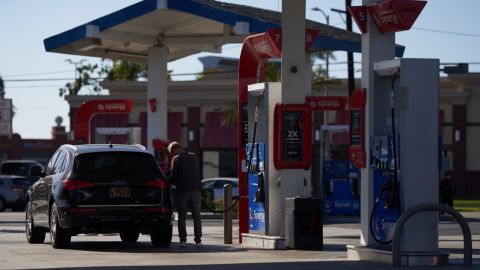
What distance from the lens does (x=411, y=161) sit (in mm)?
15391

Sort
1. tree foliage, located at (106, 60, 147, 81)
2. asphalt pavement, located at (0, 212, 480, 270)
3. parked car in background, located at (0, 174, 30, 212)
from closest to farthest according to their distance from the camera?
1. asphalt pavement, located at (0, 212, 480, 270)
2. parked car in background, located at (0, 174, 30, 212)
3. tree foliage, located at (106, 60, 147, 81)

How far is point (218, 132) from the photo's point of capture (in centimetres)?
6306

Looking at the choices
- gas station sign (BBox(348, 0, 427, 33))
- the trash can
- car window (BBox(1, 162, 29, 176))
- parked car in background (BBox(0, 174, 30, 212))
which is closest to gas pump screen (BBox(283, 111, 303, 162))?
the trash can

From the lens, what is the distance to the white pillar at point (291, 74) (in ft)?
63.1

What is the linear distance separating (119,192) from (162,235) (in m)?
1.35

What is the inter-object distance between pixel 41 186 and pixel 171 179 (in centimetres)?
252

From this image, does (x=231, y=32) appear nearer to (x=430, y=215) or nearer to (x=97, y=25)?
(x=97, y=25)

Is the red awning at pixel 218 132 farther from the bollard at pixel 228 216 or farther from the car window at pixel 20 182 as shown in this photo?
the bollard at pixel 228 216

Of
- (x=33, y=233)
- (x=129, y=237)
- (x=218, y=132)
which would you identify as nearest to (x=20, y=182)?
(x=218, y=132)

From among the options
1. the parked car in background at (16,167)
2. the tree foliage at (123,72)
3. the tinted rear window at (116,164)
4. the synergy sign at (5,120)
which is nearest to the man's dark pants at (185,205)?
the tinted rear window at (116,164)

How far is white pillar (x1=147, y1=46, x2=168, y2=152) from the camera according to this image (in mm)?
36088

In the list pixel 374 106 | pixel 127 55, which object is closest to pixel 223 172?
pixel 127 55

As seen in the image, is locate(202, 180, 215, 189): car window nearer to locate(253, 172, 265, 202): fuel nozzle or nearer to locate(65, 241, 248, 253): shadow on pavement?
locate(65, 241, 248, 253): shadow on pavement

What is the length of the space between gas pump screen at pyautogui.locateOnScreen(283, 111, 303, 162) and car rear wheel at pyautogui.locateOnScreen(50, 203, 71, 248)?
12.7 ft
